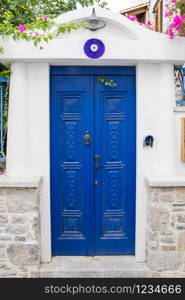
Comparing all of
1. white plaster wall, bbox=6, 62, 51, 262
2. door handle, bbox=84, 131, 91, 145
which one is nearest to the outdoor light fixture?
white plaster wall, bbox=6, 62, 51, 262

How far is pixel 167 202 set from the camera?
3611mm

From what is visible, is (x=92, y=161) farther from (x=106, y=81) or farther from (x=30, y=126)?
(x=106, y=81)

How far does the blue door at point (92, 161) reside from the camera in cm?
386

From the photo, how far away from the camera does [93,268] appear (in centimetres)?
376

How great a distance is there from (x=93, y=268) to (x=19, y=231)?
1099 mm

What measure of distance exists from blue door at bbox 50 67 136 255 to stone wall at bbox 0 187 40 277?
45cm

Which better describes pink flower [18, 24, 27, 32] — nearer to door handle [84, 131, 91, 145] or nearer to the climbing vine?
the climbing vine

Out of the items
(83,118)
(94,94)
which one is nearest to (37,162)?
(83,118)

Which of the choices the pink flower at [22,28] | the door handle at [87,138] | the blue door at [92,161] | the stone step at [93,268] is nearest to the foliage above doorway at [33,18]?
the pink flower at [22,28]

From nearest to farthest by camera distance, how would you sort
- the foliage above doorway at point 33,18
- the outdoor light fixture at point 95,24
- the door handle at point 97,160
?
Answer: the foliage above doorway at point 33,18, the outdoor light fixture at point 95,24, the door handle at point 97,160

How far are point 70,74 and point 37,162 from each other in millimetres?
1268

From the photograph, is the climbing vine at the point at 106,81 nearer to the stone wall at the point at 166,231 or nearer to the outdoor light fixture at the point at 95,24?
the outdoor light fixture at the point at 95,24

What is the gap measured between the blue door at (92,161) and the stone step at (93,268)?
155mm

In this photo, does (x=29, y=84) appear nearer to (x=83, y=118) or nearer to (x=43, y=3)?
(x=83, y=118)
